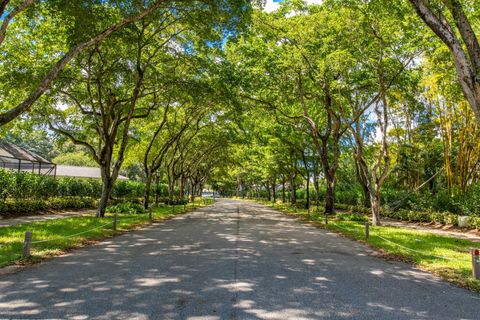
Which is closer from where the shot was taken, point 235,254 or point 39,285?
point 39,285

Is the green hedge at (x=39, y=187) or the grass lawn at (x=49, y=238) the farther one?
the green hedge at (x=39, y=187)

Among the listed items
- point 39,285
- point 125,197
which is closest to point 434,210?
point 39,285

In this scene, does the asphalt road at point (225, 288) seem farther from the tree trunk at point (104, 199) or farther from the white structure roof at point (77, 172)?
the white structure roof at point (77, 172)

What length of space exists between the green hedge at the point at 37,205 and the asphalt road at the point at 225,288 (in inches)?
462

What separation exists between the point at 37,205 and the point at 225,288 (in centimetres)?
1913

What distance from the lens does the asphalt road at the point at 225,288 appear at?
471 cm

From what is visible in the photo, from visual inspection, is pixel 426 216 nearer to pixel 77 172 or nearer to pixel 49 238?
pixel 49 238

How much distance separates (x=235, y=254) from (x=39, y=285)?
4704 millimetres

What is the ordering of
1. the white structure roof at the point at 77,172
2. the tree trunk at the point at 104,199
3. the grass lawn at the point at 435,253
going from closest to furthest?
the grass lawn at the point at 435,253, the tree trunk at the point at 104,199, the white structure roof at the point at 77,172

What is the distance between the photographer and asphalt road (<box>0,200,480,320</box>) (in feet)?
15.5

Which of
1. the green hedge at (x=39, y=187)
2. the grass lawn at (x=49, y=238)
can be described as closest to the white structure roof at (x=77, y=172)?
the green hedge at (x=39, y=187)

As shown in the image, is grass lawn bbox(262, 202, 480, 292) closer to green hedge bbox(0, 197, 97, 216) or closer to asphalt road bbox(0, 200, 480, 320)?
asphalt road bbox(0, 200, 480, 320)

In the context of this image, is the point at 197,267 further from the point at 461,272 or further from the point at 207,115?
the point at 207,115

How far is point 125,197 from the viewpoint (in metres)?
37.4
